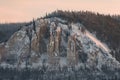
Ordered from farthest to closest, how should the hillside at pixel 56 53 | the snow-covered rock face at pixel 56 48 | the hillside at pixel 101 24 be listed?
the hillside at pixel 101 24, the snow-covered rock face at pixel 56 48, the hillside at pixel 56 53

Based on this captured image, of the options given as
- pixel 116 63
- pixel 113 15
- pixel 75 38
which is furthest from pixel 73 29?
pixel 113 15

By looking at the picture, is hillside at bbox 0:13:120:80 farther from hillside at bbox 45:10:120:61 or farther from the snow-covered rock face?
hillside at bbox 45:10:120:61

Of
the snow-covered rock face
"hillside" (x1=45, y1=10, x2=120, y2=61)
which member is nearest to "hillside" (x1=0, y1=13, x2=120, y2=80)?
the snow-covered rock face

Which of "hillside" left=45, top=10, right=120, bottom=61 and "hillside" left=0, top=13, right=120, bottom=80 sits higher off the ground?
"hillside" left=45, top=10, right=120, bottom=61

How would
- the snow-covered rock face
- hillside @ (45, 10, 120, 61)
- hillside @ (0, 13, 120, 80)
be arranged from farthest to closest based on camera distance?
hillside @ (45, 10, 120, 61), the snow-covered rock face, hillside @ (0, 13, 120, 80)

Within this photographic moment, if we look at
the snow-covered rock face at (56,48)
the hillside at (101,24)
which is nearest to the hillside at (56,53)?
the snow-covered rock face at (56,48)

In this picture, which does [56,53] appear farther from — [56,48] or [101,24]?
[101,24]

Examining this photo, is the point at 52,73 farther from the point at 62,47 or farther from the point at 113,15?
the point at 113,15

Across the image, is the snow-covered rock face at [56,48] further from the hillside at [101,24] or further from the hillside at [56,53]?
the hillside at [101,24]

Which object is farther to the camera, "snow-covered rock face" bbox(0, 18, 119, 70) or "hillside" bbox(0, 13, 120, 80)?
"snow-covered rock face" bbox(0, 18, 119, 70)

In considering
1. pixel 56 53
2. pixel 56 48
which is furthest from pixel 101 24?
pixel 56 53
